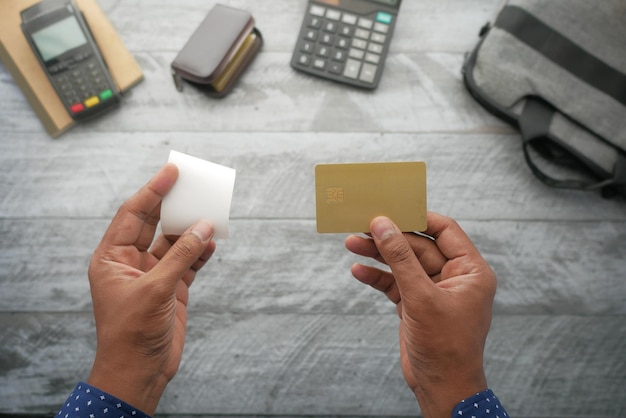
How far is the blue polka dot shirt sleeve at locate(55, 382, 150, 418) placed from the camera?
553mm

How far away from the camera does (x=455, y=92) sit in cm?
86

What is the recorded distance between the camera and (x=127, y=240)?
2.08 ft

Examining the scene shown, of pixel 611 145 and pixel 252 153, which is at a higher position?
pixel 611 145

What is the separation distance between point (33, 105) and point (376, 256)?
2.15ft

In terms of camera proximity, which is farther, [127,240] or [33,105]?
[33,105]

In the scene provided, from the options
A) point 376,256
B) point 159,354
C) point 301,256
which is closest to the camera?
point 159,354

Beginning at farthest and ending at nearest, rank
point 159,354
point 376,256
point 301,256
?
1. point 301,256
2. point 376,256
3. point 159,354

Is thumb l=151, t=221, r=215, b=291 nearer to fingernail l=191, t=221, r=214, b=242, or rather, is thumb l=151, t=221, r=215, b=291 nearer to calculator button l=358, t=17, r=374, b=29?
fingernail l=191, t=221, r=214, b=242

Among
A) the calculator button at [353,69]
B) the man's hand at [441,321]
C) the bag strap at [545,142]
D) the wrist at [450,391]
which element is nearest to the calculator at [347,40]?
the calculator button at [353,69]

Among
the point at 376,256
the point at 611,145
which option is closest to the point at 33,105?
the point at 376,256

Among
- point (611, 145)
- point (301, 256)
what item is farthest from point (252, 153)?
→ point (611, 145)

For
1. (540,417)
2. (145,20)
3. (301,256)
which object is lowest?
(540,417)

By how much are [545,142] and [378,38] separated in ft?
1.13

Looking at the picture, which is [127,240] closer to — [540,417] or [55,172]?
[55,172]
